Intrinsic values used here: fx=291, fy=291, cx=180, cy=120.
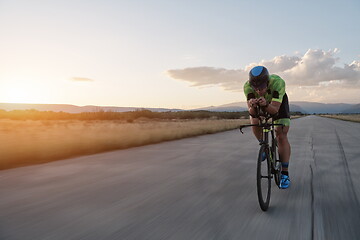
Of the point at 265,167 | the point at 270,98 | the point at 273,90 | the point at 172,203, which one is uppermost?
the point at 273,90

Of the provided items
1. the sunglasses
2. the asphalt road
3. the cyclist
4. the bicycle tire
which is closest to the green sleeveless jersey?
the cyclist

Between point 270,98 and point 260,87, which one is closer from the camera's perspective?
point 260,87

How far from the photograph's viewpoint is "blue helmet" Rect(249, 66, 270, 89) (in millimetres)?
3646

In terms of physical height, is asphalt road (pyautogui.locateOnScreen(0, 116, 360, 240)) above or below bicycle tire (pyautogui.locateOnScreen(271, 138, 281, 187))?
below

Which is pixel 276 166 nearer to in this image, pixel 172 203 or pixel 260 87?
pixel 260 87

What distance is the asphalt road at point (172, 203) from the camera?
288cm

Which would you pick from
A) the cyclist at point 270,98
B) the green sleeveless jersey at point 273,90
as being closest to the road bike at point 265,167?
the cyclist at point 270,98

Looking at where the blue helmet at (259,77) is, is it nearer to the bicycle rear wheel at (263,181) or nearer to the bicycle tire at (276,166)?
the bicycle rear wheel at (263,181)

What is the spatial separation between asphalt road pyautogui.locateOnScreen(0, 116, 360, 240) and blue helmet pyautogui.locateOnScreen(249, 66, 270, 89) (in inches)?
61.7

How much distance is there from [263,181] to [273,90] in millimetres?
1270

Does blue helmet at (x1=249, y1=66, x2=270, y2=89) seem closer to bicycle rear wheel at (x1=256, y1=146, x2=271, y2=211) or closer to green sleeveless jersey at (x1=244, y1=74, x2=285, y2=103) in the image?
green sleeveless jersey at (x1=244, y1=74, x2=285, y2=103)

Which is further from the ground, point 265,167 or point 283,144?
point 283,144

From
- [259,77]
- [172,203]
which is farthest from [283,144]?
[172,203]

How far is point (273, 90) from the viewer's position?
3.99m
